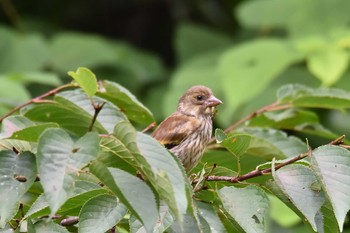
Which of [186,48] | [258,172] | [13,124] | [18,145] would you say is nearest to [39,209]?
[18,145]

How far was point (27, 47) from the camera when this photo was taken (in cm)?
648

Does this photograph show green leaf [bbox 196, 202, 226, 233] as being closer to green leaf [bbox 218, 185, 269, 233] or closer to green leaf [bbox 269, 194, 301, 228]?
green leaf [bbox 218, 185, 269, 233]

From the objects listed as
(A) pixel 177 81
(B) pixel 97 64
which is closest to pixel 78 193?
(A) pixel 177 81

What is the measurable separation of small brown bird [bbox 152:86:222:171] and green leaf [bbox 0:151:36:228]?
1081 millimetres

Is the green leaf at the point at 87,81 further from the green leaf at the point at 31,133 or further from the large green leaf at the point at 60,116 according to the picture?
the large green leaf at the point at 60,116

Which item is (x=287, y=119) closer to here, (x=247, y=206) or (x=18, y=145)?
(x=247, y=206)

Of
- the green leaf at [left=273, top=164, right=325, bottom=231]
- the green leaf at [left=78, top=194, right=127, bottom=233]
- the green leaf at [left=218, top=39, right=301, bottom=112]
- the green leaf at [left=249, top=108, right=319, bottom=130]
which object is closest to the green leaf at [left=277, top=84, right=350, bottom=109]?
the green leaf at [left=249, top=108, right=319, bottom=130]

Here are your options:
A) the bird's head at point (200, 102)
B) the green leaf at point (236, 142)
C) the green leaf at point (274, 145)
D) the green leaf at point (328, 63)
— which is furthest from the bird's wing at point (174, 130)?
the green leaf at point (328, 63)

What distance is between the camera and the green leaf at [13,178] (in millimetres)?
2084

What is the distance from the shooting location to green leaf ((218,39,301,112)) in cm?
527

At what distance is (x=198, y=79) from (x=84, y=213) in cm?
396

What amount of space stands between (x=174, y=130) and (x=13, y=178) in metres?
1.46

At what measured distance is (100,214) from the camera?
7.11 feet

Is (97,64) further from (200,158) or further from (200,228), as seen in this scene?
(200,228)
